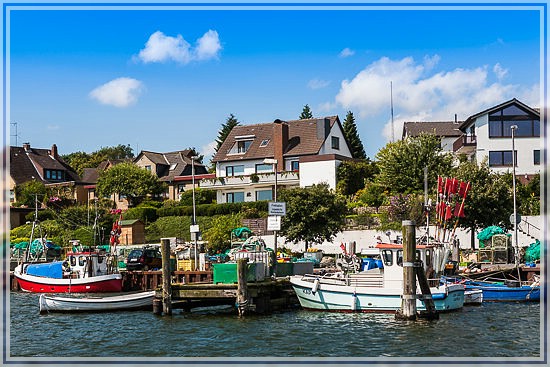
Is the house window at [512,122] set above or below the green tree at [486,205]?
above

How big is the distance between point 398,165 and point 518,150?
437 inches

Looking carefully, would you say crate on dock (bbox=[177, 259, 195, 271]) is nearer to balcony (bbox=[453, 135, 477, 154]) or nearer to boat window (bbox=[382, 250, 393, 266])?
boat window (bbox=[382, 250, 393, 266])

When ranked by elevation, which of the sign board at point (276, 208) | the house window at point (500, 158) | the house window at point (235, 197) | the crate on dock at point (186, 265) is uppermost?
the house window at point (500, 158)

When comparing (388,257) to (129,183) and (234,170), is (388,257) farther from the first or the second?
(129,183)

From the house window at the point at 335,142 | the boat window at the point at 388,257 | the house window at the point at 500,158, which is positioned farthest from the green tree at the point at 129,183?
the boat window at the point at 388,257

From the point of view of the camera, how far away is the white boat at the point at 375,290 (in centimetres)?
3194

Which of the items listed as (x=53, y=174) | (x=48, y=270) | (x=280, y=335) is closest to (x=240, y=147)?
(x=53, y=174)

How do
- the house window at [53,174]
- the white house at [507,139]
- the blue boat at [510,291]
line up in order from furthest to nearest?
the house window at [53,174], the white house at [507,139], the blue boat at [510,291]

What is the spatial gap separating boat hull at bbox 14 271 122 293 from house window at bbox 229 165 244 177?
34168mm

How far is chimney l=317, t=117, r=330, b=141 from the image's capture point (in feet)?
256

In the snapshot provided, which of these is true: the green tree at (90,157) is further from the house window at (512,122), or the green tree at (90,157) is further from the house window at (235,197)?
the house window at (512,122)

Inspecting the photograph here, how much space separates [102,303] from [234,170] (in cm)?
4571

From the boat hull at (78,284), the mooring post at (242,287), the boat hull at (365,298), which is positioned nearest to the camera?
the mooring post at (242,287)

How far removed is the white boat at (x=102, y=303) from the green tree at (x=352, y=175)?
38352 mm
